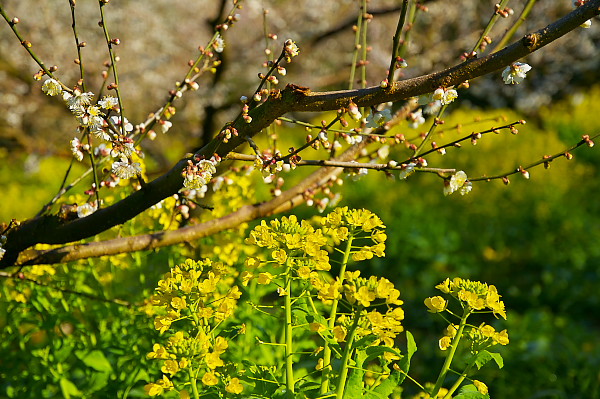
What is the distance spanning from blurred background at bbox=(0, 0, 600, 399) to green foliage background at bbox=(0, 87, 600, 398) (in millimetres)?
15

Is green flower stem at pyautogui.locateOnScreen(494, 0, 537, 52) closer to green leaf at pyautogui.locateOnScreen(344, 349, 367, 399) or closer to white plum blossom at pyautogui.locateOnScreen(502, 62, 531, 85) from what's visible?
white plum blossom at pyautogui.locateOnScreen(502, 62, 531, 85)

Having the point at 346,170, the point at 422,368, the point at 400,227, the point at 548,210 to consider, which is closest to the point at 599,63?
the point at 548,210

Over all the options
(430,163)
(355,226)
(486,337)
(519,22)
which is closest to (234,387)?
(355,226)

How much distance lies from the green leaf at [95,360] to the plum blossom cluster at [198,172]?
1034mm

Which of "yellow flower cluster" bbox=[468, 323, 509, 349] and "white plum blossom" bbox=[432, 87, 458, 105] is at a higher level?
"white plum blossom" bbox=[432, 87, 458, 105]

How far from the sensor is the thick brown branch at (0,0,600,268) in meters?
1.41

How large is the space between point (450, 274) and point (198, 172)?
4.26 meters

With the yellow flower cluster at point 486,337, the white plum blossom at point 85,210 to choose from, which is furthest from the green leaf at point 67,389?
the yellow flower cluster at point 486,337

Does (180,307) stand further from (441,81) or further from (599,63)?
(599,63)

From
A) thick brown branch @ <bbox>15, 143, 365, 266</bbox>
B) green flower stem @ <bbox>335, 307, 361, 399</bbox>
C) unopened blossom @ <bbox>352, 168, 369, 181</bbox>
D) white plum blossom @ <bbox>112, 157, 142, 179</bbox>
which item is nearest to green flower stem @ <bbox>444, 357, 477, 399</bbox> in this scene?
green flower stem @ <bbox>335, 307, 361, 399</bbox>

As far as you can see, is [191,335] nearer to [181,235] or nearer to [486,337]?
[486,337]

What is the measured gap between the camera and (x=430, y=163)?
7645mm

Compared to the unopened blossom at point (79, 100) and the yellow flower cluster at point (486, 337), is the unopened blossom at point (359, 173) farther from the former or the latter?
the unopened blossom at point (79, 100)

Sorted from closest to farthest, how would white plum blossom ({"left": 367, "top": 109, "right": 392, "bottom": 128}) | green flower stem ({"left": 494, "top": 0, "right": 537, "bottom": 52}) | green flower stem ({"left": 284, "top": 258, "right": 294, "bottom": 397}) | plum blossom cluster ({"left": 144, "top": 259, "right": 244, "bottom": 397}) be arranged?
plum blossom cluster ({"left": 144, "top": 259, "right": 244, "bottom": 397}), green flower stem ({"left": 284, "top": 258, "right": 294, "bottom": 397}), white plum blossom ({"left": 367, "top": 109, "right": 392, "bottom": 128}), green flower stem ({"left": 494, "top": 0, "right": 537, "bottom": 52})
